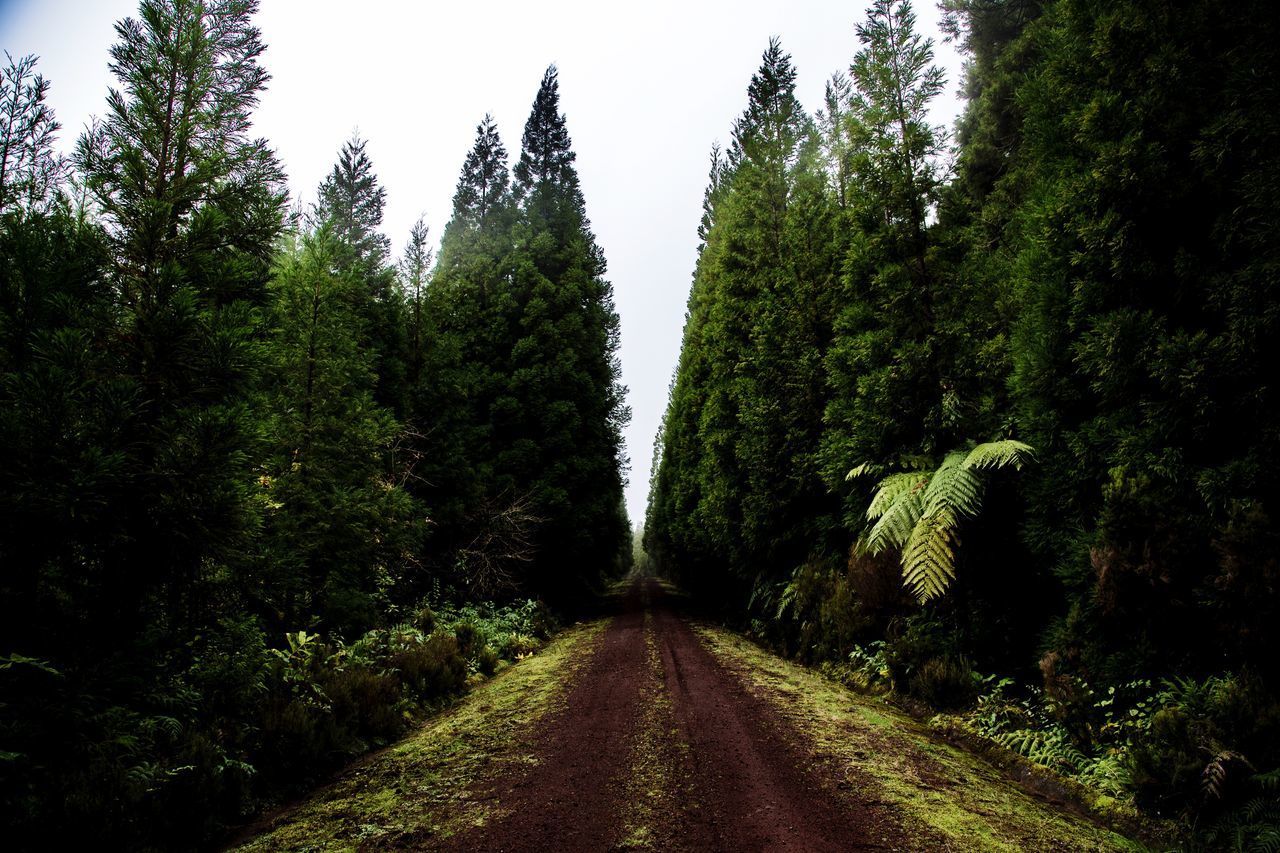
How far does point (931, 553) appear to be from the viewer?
543cm

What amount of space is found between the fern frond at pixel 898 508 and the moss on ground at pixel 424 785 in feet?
15.6

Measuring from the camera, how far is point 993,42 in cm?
1659

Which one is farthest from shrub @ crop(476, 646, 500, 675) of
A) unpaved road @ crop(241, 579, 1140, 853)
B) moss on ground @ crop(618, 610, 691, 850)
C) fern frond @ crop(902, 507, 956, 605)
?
fern frond @ crop(902, 507, 956, 605)

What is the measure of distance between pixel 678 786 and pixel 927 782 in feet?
6.65

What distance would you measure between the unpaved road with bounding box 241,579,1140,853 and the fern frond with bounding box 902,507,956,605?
1600 mm

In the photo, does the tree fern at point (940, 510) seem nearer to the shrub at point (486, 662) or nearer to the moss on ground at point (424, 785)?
the moss on ground at point (424, 785)

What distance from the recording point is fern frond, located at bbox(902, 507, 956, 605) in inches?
212

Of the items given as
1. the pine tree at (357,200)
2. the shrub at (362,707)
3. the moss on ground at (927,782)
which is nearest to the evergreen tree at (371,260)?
the pine tree at (357,200)

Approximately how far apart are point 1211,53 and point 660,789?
25.2ft

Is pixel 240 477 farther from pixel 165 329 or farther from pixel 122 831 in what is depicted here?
pixel 122 831

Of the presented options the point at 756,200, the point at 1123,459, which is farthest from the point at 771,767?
the point at 756,200

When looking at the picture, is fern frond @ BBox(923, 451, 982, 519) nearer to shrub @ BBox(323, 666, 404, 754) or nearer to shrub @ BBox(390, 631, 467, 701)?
shrub @ BBox(323, 666, 404, 754)

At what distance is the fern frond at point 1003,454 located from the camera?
5.10m

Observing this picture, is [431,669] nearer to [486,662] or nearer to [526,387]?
[486,662]
